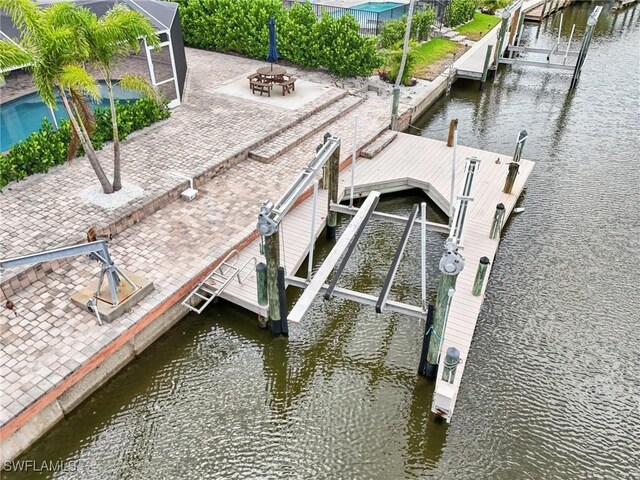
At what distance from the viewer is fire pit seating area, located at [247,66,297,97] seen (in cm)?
1869

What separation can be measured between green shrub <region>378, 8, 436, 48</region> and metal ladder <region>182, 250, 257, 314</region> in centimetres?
1594

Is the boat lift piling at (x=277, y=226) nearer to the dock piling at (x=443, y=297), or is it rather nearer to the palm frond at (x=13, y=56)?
the dock piling at (x=443, y=297)

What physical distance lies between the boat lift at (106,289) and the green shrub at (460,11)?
26.3 meters

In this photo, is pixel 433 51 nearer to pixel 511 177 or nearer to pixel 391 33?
pixel 391 33

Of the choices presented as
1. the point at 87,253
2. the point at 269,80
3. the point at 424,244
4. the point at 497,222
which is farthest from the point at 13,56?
the point at 497,222

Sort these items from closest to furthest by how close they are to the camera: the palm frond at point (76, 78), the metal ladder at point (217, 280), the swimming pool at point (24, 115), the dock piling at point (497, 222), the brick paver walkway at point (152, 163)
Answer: the palm frond at point (76, 78)
the metal ladder at point (217, 280)
the brick paver walkway at point (152, 163)
the dock piling at point (497, 222)
the swimming pool at point (24, 115)

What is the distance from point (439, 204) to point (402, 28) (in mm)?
12462

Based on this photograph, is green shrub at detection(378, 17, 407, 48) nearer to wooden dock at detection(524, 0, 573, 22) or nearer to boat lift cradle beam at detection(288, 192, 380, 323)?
boat lift cradle beam at detection(288, 192, 380, 323)

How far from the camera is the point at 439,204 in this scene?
14781 mm

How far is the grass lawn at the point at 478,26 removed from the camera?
29234 mm

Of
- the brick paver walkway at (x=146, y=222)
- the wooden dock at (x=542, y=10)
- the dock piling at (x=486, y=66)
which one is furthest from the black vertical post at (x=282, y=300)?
the wooden dock at (x=542, y=10)

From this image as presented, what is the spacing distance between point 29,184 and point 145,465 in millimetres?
8429

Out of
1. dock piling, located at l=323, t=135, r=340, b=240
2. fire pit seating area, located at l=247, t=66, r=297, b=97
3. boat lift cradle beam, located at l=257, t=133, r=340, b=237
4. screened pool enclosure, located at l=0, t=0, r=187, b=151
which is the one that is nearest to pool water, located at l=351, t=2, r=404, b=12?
fire pit seating area, located at l=247, t=66, r=297, b=97

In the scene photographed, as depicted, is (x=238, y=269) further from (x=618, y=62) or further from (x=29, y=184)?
(x=618, y=62)
